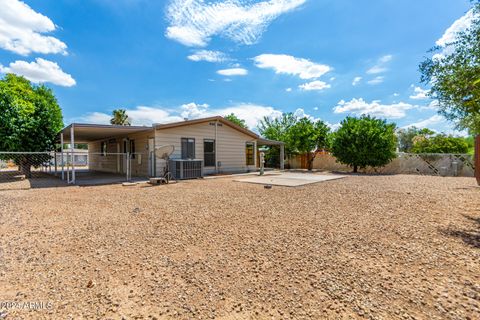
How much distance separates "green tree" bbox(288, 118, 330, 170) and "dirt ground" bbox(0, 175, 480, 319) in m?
15.3

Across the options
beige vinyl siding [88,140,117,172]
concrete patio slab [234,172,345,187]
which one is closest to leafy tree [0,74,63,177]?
beige vinyl siding [88,140,117,172]

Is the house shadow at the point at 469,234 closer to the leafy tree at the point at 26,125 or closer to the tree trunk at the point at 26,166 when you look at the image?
the leafy tree at the point at 26,125

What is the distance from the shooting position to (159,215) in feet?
16.4

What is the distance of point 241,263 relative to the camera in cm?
282

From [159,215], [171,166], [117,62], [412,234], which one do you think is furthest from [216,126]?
[412,234]

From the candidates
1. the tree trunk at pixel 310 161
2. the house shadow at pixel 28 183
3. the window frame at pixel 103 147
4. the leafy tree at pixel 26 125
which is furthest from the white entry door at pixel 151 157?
the tree trunk at pixel 310 161

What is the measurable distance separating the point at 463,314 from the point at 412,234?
2152 mm

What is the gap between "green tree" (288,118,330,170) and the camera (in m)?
20.4

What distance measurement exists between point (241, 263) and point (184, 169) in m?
9.36

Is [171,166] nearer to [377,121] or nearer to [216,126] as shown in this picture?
[216,126]

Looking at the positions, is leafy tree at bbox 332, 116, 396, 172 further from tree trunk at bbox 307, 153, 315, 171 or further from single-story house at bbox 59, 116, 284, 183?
single-story house at bbox 59, 116, 284, 183

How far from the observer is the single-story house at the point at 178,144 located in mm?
12094

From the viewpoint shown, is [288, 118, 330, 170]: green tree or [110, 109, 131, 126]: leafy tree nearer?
[288, 118, 330, 170]: green tree

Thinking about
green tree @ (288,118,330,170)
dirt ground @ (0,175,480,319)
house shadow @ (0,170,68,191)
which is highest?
green tree @ (288,118,330,170)
